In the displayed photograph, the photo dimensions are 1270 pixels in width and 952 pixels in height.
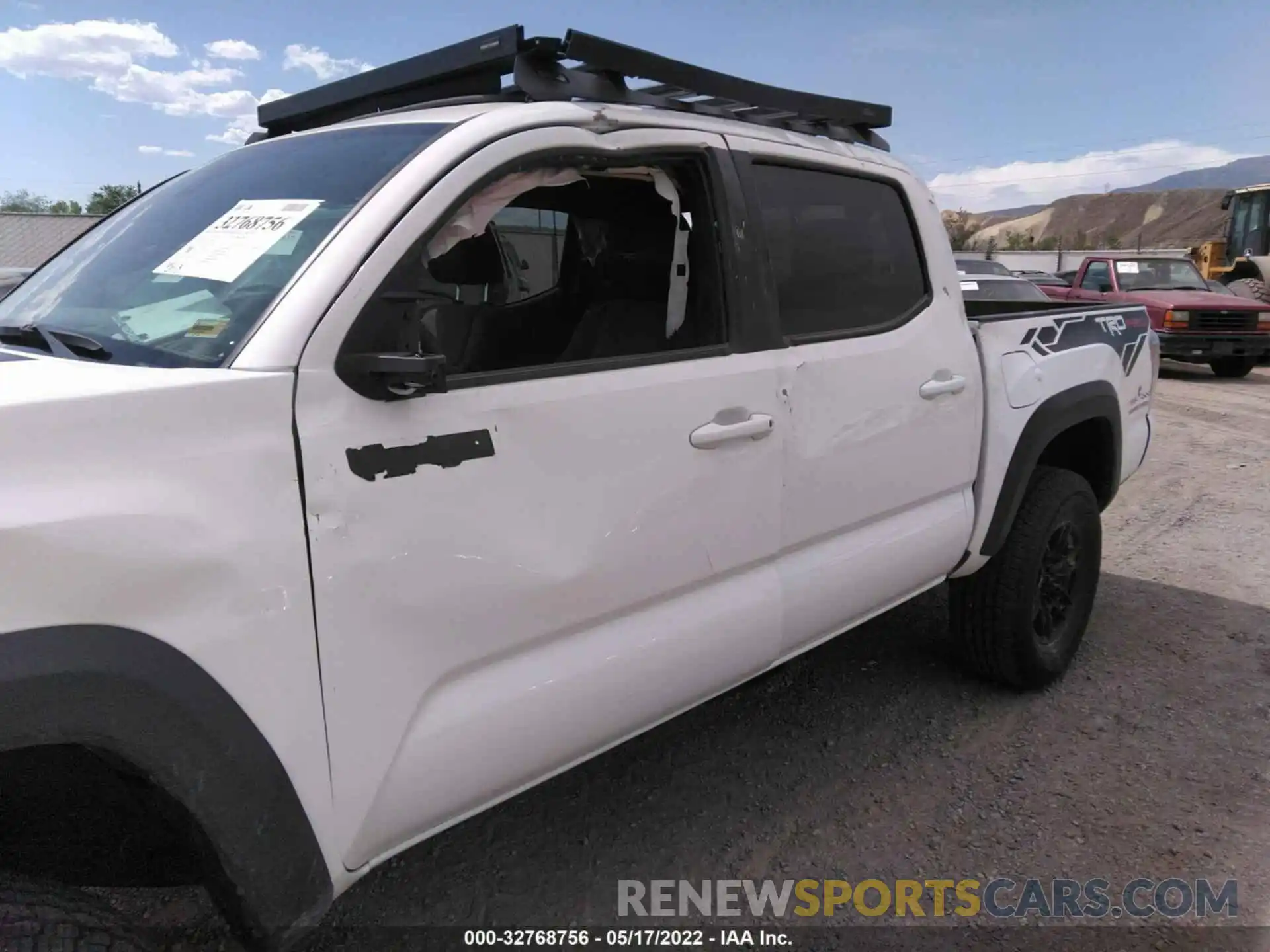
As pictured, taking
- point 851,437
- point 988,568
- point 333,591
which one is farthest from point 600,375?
point 988,568

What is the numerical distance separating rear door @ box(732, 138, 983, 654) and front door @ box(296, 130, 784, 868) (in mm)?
168

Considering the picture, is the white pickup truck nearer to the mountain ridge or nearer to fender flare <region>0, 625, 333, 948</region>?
fender flare <region>0, 625, 333, 948</region>

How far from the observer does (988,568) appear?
3.57 metres

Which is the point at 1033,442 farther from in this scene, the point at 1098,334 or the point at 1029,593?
the point at 1098,334

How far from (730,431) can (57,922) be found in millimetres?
1615

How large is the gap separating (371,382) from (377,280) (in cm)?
20

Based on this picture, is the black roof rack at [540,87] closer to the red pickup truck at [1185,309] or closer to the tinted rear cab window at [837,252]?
the tinted rear cab window at [837,252]

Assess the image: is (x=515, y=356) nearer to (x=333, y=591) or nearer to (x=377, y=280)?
(x=377, y=280)

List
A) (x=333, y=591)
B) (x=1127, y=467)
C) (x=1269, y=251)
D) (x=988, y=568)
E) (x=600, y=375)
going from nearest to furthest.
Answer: (x=333, y=591) < (x=600, y=375) < (x=988, y=568) < (x=1127, y=467) < (x=1269, y=251)

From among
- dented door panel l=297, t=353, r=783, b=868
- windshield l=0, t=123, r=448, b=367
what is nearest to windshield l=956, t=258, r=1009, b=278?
dented door panel l=297, t=353, r=783, b=868

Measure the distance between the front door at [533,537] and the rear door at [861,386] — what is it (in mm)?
168

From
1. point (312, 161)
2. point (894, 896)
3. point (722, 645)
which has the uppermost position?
point (312, 161)

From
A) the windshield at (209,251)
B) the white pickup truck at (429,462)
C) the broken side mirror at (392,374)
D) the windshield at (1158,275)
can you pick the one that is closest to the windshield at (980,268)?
the windshield at (1158,275)

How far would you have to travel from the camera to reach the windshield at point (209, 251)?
1.75 meters
